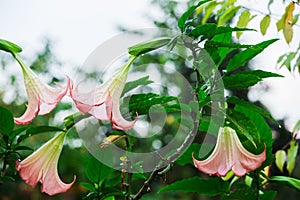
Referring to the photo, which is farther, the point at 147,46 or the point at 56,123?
the point at 56,123

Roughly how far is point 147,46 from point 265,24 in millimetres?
591

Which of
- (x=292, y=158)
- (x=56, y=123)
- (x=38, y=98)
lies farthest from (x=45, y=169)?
(x=56, y=123)

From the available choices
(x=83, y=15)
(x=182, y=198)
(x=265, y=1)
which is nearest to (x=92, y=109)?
(x=265, y=1)

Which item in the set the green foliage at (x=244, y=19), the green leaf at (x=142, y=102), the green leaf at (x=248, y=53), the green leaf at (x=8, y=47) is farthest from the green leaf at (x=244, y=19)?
the green leaf at (x=8, y=47)

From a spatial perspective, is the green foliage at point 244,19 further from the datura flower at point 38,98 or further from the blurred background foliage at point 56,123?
the blurred background foliage at point 56,123

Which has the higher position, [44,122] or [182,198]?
[44,122]

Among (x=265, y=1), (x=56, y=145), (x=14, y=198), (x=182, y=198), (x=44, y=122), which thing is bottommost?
(x=14, y=198)

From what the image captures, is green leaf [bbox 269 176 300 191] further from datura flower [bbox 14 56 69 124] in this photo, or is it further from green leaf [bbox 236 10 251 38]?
green leaf [bbox 236 10 251 38]

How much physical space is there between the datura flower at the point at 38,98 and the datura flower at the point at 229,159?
0.18m

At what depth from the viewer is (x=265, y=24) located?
1.00m

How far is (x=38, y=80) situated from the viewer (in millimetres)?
509

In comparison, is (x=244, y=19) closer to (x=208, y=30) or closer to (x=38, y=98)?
(x=208, y=30)

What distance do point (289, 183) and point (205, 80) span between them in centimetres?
20

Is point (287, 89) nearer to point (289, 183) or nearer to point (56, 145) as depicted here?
point (289, 183)
